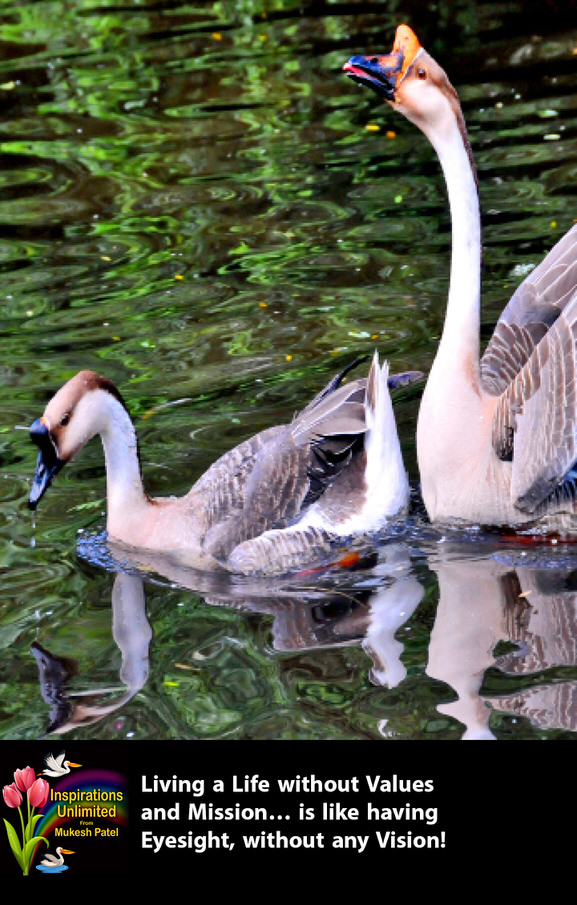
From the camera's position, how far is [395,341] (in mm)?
A: 9250

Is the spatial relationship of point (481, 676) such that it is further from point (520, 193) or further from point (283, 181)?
point (283, 181)

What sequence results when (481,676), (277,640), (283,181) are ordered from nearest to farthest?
(481,676) < (277,640) < (283,181)

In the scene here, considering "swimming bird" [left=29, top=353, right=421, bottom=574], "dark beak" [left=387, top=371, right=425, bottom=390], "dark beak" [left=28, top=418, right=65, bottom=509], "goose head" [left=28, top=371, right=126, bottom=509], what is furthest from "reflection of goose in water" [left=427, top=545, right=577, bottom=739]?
"dark beak" [left=28, top=418, right=65, bottom=509]

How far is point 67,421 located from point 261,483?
40.0 inches

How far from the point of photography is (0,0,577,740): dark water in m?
5.79

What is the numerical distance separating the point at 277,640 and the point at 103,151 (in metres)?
8.87

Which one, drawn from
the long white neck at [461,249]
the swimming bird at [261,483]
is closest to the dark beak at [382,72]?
the long white neck at [461,249]

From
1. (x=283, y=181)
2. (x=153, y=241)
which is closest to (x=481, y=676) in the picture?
(x=153, y=241)

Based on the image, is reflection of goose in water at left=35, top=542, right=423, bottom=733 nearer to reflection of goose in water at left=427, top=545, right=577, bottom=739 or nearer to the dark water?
the dark water
